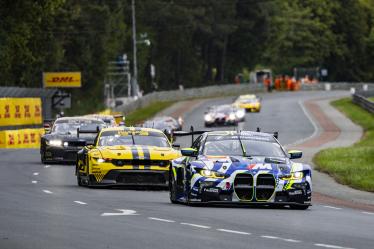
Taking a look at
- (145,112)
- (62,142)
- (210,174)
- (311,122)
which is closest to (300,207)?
(210,174)

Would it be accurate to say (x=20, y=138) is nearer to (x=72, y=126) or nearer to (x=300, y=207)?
(x=72, y=126)

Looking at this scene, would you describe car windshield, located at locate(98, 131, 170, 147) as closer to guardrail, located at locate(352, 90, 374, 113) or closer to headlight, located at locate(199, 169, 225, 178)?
headlight, located at locate(199, 169, 225, 178)

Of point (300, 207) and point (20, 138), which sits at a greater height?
point (20, 138)

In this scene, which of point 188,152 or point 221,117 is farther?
point 221,117

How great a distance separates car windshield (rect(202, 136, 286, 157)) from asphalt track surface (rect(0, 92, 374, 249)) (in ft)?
3.53

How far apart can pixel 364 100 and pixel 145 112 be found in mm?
17112

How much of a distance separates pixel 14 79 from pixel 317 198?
64290 mm

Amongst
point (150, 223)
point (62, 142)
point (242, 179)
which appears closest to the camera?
point (150, 223)

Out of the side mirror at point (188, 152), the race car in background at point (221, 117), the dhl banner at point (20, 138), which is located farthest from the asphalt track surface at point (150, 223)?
the race car in background at point (221, 117)

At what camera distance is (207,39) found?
149000 millimetres

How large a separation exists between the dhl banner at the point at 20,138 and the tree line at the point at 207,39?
1252 inches

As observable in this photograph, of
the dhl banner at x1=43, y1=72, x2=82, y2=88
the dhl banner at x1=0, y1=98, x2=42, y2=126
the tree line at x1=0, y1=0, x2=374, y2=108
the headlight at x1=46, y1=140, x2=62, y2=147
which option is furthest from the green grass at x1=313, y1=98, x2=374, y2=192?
the tree line at x1=0, y1=0, x2=374, y2=108

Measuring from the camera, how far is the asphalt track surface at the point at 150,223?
42.8ft

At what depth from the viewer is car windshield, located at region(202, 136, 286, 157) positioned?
1939cm
